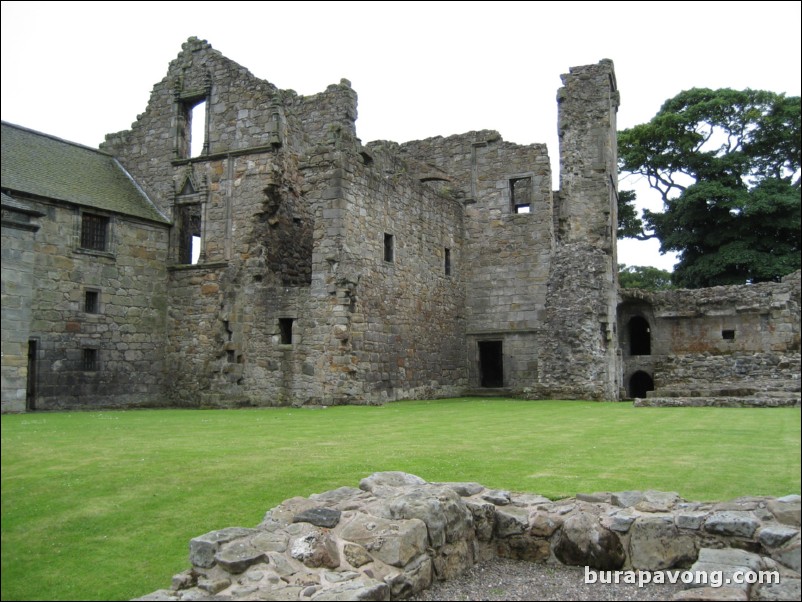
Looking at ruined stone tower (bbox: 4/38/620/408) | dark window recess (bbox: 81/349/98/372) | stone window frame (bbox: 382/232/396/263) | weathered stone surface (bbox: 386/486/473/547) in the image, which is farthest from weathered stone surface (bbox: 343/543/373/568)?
stone window frame (bbox: 382/232/396/263)

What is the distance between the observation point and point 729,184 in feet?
33.3

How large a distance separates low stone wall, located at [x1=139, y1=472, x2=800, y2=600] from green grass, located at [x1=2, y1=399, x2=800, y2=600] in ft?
1.13

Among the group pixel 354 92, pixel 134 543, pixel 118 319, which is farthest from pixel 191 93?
pixel 134 543

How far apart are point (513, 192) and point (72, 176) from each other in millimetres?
13828

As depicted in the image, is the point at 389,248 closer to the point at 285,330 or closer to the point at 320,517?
the point at 285,330

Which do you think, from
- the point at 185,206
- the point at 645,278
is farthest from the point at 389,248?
the point at 645,278

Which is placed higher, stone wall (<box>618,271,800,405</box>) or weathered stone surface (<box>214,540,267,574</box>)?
stone wall (<box>618,271,800,405</box>)

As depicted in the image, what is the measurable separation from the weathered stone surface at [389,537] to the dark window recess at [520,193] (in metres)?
19.3

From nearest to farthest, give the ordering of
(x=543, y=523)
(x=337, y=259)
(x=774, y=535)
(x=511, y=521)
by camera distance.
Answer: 1. (x=774, y=535)
2. (x=543, y=523)
3. (x=511, y=521)
4. (x=337, y=259)

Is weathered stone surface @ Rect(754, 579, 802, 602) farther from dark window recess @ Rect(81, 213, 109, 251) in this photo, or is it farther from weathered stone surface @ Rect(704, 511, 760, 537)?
dark window recess @ Rect(81, 213, 109, 251)

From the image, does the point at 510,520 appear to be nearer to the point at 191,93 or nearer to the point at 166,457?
the point at 166,457

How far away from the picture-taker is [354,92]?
72.3ft

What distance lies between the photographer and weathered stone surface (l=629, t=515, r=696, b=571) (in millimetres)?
5391

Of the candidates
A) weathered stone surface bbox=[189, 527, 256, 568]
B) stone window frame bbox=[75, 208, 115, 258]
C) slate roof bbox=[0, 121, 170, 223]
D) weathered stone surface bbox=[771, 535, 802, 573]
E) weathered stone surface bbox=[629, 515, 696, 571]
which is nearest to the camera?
weathered stone surface bbox=[771, 535, 802, 573]
